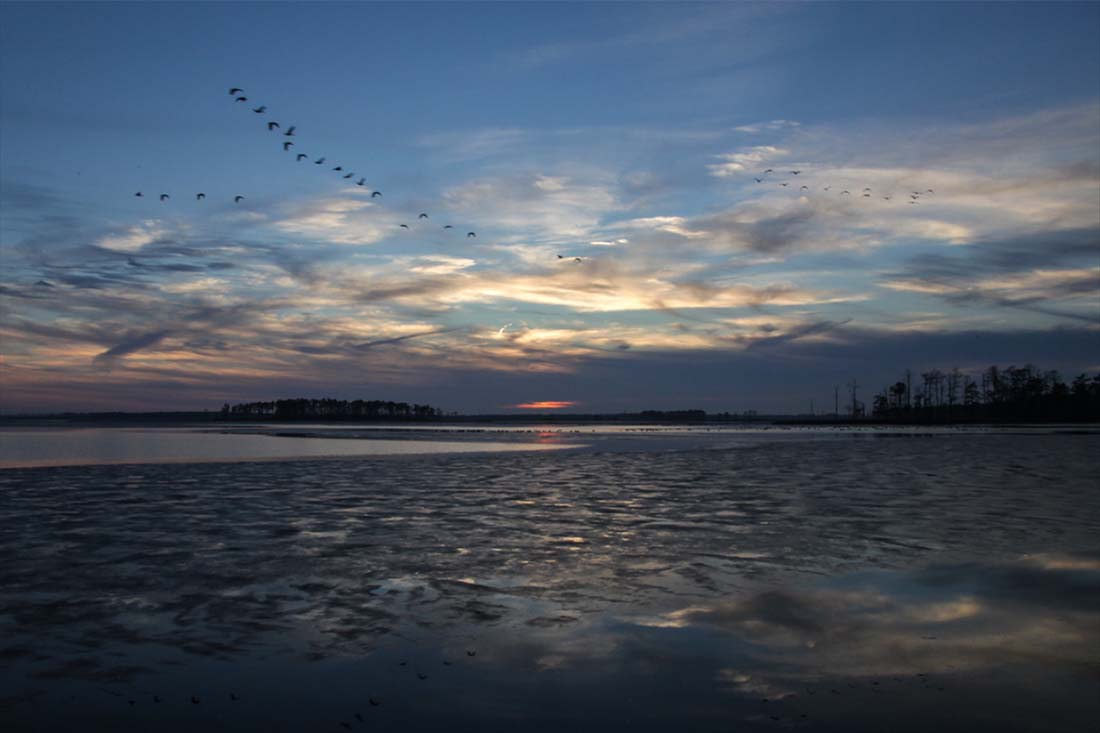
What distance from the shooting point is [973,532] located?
18844 millimetres

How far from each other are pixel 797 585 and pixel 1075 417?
18898 centimetres

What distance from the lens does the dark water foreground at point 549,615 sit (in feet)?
26.1

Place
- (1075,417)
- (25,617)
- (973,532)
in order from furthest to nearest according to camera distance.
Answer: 1. (1075,417)
2. (973,532)
3. (25,617)

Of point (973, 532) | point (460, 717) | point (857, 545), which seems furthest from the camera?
point (973, 532)

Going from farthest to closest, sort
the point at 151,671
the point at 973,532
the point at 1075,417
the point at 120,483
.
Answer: the point at 1075,417 < the point at 120,483 < the point at 973,532 < the point at 151,671

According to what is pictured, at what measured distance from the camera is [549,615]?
11.5 metres

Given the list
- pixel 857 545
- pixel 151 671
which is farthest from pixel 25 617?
pixel 857 545

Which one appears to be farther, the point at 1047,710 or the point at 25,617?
the point at 25,617

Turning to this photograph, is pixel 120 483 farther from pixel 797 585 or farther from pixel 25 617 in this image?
pixel 797 585

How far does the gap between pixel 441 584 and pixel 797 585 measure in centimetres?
595

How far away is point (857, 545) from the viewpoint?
1720 cm

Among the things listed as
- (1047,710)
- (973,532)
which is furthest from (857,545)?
(1047,710)

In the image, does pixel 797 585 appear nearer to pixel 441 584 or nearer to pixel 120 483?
pixel 441 584

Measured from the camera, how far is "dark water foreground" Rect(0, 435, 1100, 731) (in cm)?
797
